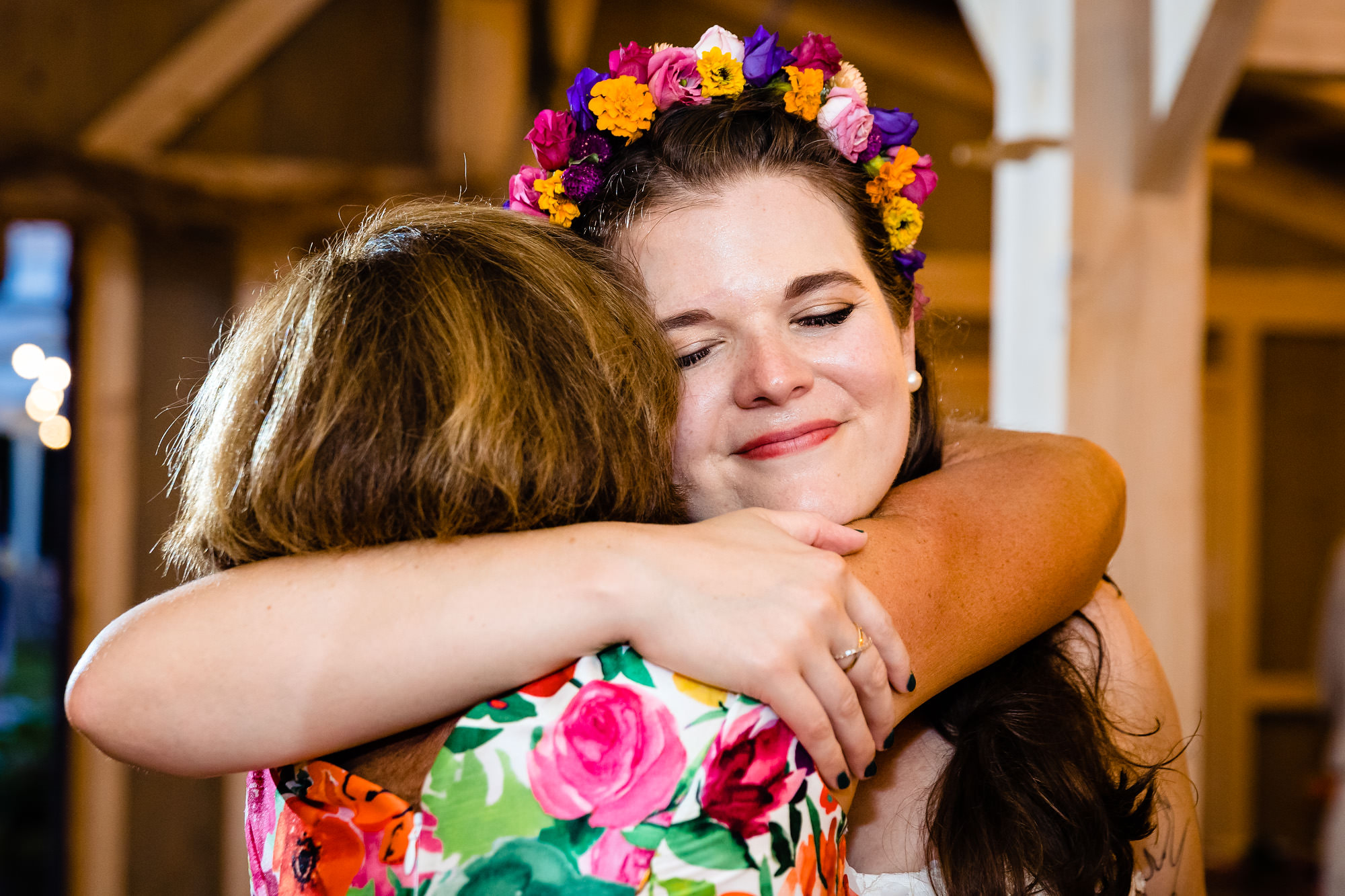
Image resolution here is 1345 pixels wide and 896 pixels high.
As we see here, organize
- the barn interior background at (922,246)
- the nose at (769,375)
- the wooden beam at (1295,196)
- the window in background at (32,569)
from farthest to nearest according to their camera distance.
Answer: the wooden beam at (1295,196) < the window in background at (32,569) < the barn interior background at (922,246) < the nose at (769,375)

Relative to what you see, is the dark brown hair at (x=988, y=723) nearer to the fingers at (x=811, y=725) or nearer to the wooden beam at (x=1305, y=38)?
the fingers at (x=811, y=725)

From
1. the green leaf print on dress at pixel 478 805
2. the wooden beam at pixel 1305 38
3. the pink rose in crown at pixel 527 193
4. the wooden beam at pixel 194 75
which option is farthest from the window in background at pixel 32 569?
the wooden beam at pixel 1305 38

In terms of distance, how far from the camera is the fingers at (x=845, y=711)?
2.89 feet

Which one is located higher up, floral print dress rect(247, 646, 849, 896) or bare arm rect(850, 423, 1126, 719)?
bare arm rect(850, 423, 1126, 719)

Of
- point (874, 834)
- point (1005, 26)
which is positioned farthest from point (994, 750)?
point (1005, 26)

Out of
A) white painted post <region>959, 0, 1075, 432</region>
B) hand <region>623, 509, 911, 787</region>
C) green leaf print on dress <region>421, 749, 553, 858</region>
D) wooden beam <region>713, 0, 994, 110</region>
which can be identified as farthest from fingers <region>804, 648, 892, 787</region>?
wooden beam <region>713, 0, 994, 110</region>

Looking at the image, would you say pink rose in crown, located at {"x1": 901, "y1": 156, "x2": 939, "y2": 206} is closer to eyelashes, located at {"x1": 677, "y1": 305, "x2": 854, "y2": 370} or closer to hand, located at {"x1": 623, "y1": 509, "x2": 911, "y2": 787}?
eyelashes, located at {"x1": 677, "y1": 305, "x2": 854, "y2": 370}

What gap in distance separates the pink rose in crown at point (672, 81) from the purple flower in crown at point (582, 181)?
0.12 metres

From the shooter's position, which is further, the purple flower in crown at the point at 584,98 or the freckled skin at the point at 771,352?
the purple flower in crown at the point at 584,98

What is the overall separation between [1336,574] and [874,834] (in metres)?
2.91

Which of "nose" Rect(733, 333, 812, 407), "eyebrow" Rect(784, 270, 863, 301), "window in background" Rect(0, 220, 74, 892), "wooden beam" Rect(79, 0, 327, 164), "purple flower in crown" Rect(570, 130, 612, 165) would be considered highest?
"wooden beam" Rect(79, 0, 327, 164)

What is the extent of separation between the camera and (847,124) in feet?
4.67

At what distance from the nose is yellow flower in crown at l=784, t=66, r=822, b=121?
1.18 feet

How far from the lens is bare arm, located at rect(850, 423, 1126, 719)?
3.51ft
